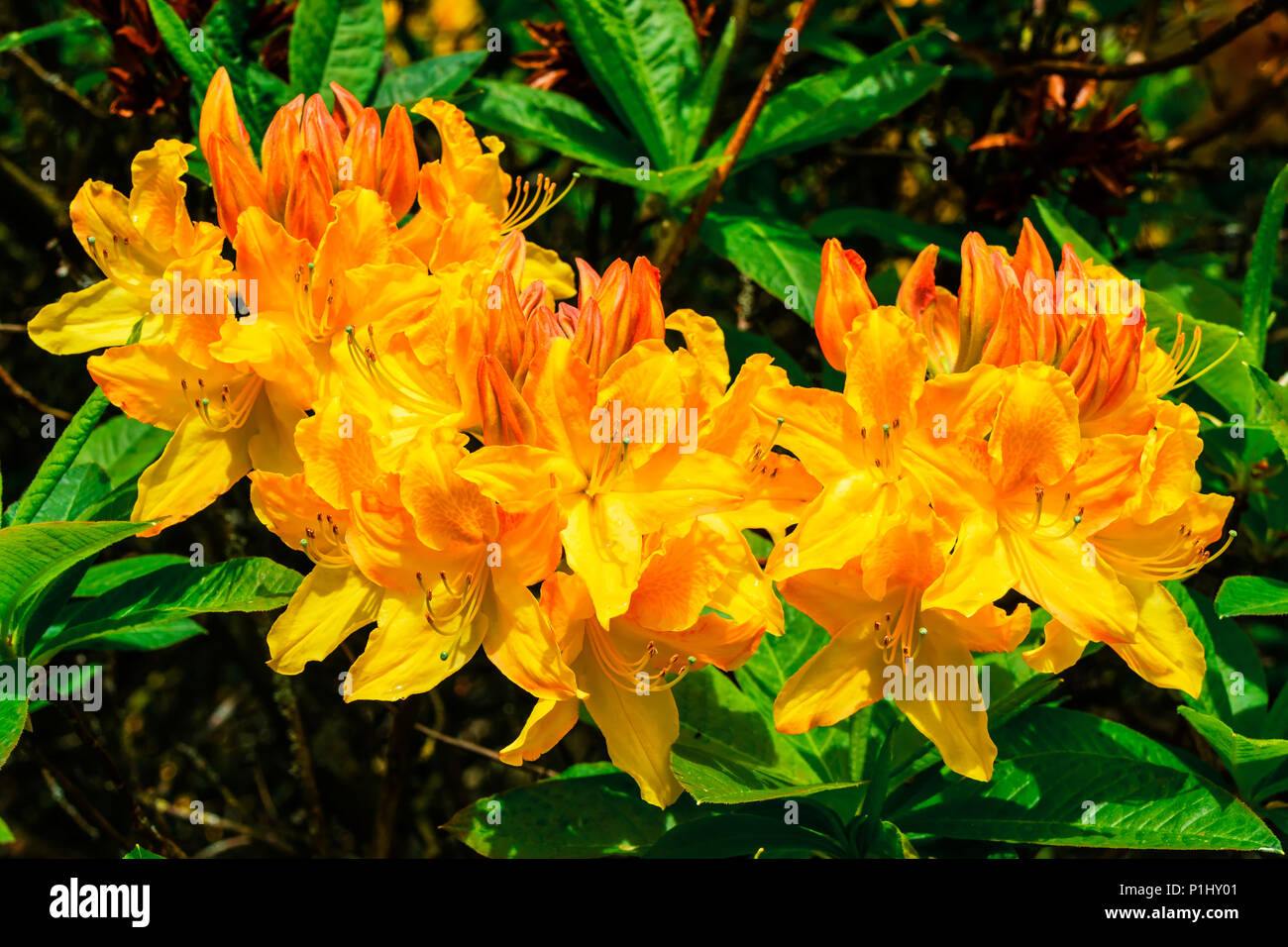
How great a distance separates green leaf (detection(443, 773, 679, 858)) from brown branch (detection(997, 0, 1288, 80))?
147 cm

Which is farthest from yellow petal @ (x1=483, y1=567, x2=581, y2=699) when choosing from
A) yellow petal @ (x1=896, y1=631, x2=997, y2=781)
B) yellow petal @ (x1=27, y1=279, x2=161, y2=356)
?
yellow petal @ (x1=27, y1=279, x2=161, y2=356)

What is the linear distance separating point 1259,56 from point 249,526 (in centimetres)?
282

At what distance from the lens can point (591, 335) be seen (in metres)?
1.27

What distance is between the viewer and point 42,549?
4.40ft

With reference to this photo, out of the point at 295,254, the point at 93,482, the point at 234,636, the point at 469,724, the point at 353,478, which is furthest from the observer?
the point at 469,724

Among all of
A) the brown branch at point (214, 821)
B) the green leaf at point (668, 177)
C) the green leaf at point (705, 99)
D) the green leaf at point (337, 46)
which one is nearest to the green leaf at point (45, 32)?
the green leaf at point (337, 46)

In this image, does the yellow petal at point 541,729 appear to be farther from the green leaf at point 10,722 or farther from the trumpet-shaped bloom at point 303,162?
the trumpet-shaped bloom at point 303,162

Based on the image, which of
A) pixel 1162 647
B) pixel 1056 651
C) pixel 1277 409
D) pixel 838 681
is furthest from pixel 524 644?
pixel 1277 409

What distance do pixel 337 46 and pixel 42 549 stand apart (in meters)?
0.99

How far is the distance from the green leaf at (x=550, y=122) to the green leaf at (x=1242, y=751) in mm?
1150

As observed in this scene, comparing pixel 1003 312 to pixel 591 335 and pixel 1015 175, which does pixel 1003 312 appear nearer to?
pixel 591 335

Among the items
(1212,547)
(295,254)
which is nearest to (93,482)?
(295,254)

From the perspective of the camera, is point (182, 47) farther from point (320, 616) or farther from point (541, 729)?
point (541, 729)

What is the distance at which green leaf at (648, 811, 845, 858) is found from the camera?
1.45 m
